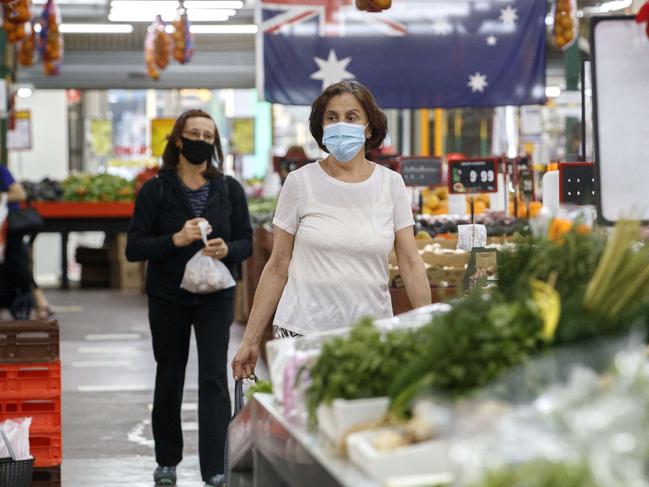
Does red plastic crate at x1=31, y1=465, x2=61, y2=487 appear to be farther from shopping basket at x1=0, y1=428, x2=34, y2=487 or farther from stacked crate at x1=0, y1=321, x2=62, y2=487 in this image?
shopping basket at x1=0, y1=428, x2=34, y2=487

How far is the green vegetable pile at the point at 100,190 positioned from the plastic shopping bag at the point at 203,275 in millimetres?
12944

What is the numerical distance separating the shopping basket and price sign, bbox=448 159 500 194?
3781 mm

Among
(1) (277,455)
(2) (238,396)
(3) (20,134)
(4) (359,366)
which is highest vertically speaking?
(3) (20,134)

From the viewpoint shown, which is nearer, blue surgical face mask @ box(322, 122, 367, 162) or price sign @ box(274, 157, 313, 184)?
blue surgical face mask @ box(322, 122, 367, 162)

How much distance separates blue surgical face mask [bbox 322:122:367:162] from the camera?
14.5 feet

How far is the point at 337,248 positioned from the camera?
14.6ft

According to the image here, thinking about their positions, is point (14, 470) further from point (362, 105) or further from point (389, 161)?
point (389, 161)

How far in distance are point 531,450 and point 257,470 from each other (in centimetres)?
153

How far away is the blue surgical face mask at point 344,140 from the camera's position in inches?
174

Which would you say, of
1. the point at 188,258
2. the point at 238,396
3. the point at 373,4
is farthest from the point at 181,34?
the point at 238,396

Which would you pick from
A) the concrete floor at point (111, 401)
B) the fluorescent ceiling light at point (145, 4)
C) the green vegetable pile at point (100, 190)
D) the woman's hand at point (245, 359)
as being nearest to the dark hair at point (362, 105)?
the woman's hand at point (245, 359)

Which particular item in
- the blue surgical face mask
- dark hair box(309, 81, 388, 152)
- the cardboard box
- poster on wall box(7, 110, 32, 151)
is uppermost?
poster on wall box(7, 110, 32, 151)

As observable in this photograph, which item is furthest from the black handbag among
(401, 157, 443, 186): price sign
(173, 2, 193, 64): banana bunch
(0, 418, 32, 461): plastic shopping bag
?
(0, 418, 32, 461): plastic shopping bag

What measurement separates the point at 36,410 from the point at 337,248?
198 centimetres
